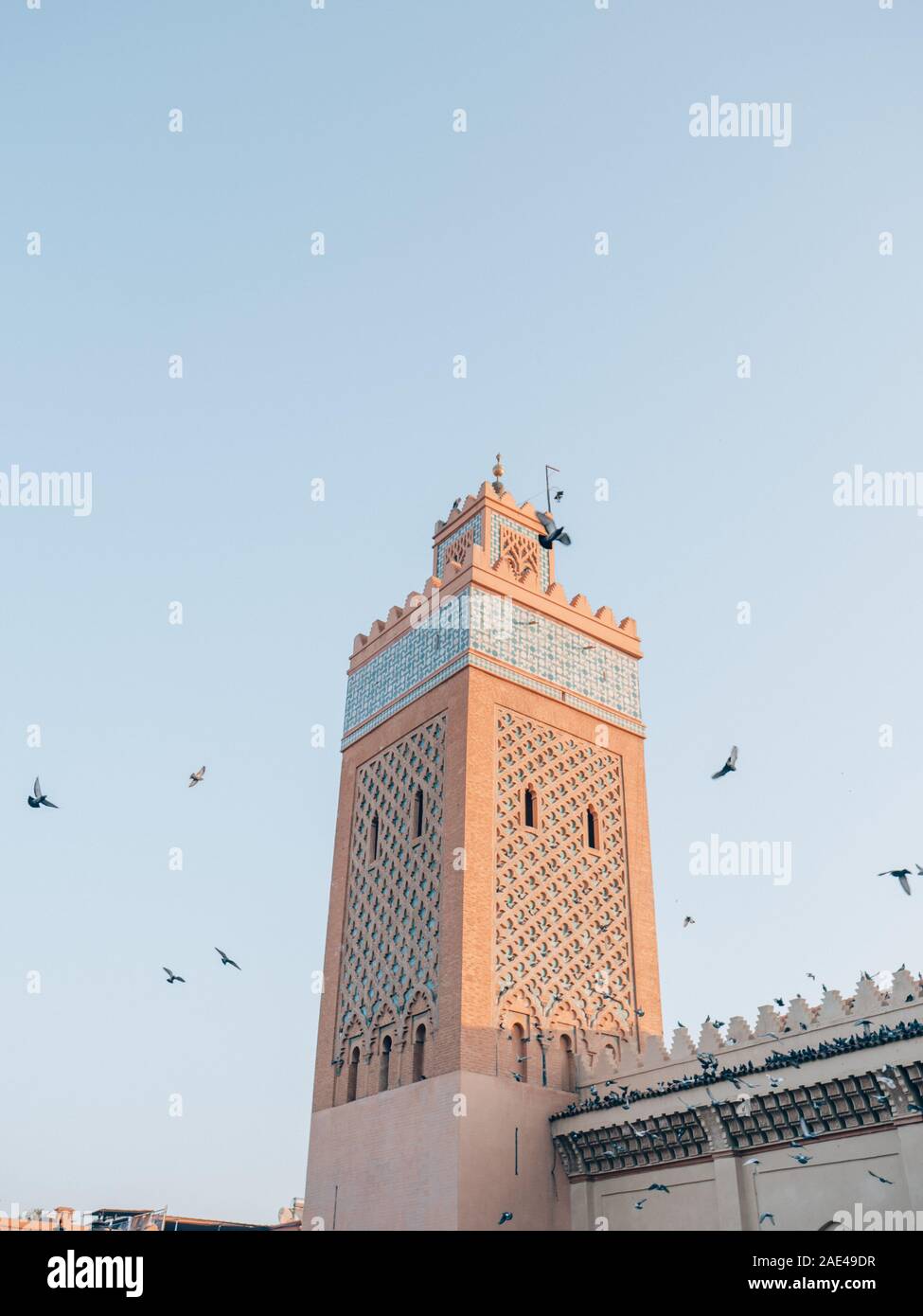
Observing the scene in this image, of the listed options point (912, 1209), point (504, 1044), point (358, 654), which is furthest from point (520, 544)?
point (912, 1209)

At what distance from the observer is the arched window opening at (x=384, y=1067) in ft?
43.7

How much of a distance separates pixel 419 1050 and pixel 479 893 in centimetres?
181

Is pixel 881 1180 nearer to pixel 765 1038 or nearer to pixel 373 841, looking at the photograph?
pixel 765 1038

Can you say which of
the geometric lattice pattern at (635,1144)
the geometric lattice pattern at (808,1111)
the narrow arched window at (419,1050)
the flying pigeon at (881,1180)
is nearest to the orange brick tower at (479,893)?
the narrow arched window at (419,1050)


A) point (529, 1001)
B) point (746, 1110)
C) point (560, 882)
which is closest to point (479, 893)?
point (529, 1001)

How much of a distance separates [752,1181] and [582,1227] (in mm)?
2208

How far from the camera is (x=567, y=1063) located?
13352 millimetres

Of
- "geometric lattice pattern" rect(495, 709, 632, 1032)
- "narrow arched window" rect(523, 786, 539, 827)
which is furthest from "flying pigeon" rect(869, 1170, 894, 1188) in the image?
"narrow arched window" rect(523, 786, 539, 827)

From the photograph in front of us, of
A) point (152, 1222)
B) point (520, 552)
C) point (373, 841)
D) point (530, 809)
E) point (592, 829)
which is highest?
point (520, 552)

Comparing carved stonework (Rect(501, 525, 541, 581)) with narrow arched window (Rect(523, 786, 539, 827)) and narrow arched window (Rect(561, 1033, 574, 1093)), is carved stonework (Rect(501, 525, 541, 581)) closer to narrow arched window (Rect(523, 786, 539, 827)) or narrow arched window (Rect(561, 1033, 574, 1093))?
narrow arched window (Rect(523, 786, 539, 827))

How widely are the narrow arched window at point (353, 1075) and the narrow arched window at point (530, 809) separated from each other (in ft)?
11.1
